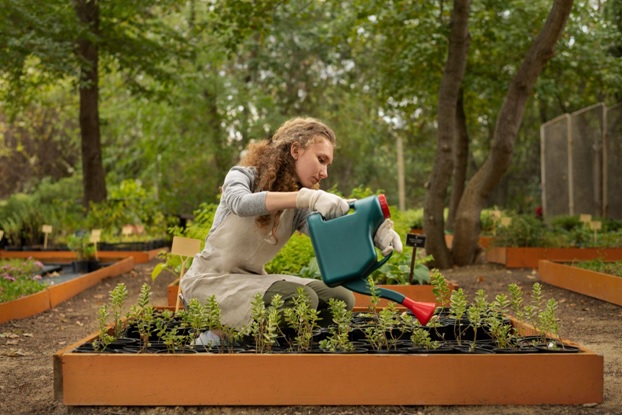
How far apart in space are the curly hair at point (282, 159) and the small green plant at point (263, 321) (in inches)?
18.7

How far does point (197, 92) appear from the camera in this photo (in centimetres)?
1945

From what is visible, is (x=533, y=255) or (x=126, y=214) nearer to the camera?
(x=533, y=255)

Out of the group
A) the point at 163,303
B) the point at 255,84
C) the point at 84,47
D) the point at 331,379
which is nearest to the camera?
the point at 331,379

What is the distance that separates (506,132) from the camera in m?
9.80

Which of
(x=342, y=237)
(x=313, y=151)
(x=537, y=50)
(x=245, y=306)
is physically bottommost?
(x=245, y=306)

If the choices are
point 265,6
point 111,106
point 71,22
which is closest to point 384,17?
point 265,6

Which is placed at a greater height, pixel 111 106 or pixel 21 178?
pixel 111 106

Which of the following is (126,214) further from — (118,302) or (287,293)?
(287,293)

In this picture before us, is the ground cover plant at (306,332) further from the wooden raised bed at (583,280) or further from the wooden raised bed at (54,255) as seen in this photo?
the wooden raised bed at (54,255)

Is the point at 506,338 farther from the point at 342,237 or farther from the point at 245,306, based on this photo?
the point at 245,306

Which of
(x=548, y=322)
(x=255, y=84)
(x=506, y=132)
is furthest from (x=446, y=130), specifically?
(x=255, y=84)

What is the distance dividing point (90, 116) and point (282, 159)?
1046cm

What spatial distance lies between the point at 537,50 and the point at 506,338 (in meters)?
6.42

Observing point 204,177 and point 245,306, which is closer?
point 245,306
